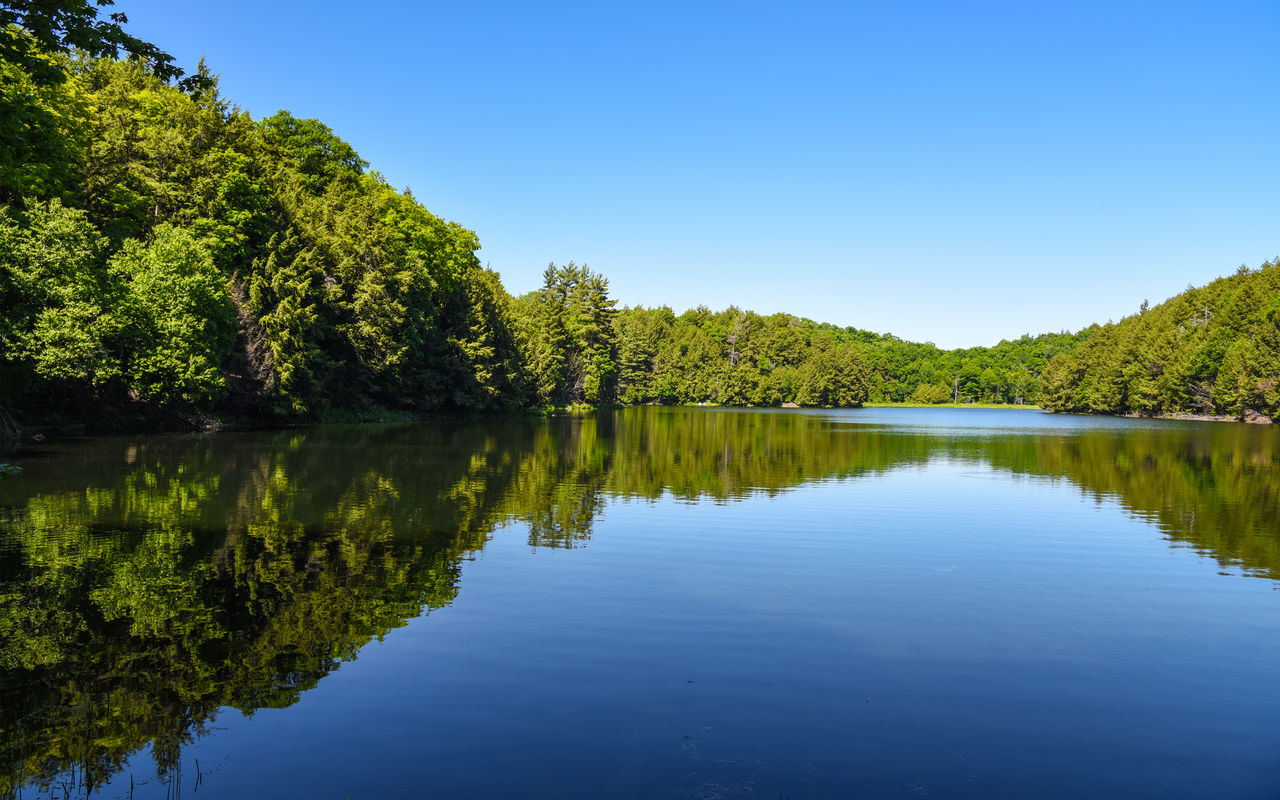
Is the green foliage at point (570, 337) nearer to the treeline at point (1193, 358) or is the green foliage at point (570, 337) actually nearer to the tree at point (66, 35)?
the tree at point (66, 35)

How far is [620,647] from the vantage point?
9.97 metres

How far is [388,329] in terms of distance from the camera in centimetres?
5953

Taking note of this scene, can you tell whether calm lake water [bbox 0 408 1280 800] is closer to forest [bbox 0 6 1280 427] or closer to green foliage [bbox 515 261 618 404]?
forest [bbox 0 6 1280 427]

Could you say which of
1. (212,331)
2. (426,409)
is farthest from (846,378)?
(212,331)

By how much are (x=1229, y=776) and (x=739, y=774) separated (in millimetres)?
4318

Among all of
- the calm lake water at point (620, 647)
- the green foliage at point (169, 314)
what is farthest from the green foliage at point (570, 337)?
the calm lake water at point (620, 647)

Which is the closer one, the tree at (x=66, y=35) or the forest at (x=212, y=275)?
the tree at (x=66, y=35)

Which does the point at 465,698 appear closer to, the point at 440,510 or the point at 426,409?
the point at 440,510

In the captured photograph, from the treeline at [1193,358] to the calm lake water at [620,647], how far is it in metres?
95.0

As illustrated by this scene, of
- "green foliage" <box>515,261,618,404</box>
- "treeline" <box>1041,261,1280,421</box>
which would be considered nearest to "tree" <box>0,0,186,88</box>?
"green foliage" <box>515,261,618,404</box>

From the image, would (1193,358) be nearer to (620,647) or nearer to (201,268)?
(201,268)

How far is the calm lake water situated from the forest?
10.1 meters

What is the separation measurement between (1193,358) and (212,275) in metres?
119

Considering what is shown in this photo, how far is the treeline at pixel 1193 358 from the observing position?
97.4m
